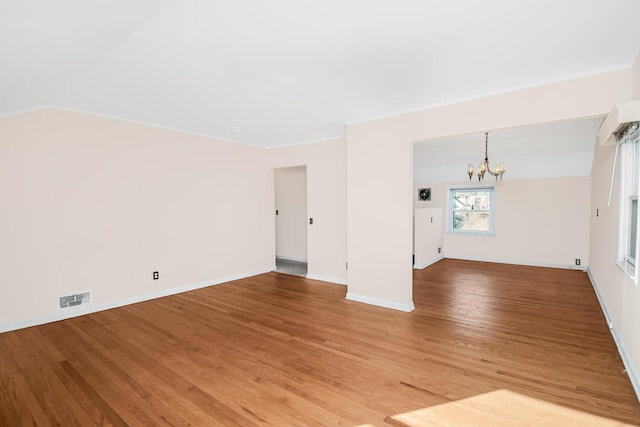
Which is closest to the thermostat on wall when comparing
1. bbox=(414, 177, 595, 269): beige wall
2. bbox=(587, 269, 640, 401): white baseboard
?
bbox=(414, 177, 595, 269): beige wall

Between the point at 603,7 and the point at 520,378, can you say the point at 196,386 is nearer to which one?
the point at 520,378

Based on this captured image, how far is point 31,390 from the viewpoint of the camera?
84.4 inches

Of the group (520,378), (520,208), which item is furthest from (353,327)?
(520,208)

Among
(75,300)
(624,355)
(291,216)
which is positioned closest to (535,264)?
(624,355)

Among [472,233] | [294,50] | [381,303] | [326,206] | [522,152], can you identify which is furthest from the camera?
[472,233]

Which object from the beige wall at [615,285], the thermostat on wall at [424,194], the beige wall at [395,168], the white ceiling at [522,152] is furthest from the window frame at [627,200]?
the thermostat on wall at [424,194]

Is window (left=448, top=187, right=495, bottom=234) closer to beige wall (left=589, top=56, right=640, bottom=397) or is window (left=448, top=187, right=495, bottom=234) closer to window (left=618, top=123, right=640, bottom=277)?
beige wall (left=589, top=56, right=640, bottom=397)

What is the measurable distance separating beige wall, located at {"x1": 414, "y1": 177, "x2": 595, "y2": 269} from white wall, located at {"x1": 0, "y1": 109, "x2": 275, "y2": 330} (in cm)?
559

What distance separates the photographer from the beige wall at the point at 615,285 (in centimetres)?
220

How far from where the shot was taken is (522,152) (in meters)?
5.53

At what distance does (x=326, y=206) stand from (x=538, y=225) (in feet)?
15.7

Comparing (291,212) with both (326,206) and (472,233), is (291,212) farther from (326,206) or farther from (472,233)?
(472,233)

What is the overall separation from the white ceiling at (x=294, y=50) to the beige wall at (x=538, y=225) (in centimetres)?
449

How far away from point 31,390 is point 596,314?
5664 mm
